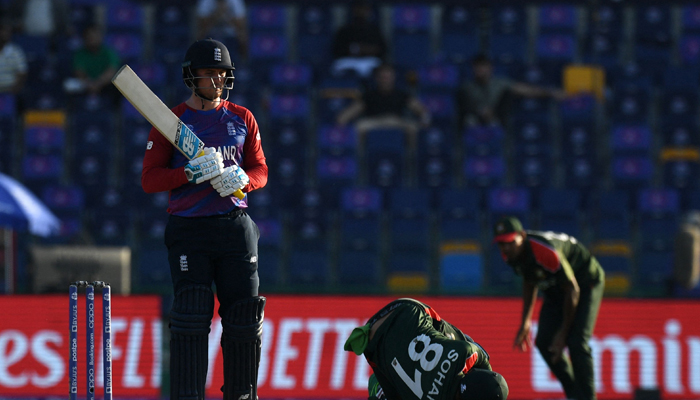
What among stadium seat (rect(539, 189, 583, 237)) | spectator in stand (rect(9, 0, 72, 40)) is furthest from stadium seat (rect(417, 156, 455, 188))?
spectator in stand (rect(9, 0, 72, 40))

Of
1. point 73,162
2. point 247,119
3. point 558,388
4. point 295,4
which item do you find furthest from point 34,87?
point 247,119

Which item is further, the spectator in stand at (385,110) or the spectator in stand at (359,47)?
the spectator in stand at (359,47)

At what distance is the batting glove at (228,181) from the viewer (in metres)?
4.44

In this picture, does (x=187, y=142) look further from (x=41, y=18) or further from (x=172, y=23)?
(x=41, y=18)

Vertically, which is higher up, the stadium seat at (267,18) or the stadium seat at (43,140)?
the stadium seat at (267,18)

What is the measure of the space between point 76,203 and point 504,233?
24.9ft

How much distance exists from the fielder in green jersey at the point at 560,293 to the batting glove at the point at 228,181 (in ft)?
9.00

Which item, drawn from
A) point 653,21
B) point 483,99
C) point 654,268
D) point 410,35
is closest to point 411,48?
point 410,35

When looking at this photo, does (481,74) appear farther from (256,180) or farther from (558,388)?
(256,180)

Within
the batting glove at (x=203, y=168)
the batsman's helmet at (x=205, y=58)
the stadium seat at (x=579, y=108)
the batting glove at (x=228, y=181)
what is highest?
the batsman's helmet at (x=205, y=58)

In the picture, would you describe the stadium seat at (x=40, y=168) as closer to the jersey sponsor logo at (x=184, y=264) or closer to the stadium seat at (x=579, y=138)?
the stadium seat at (x=579, y=138)

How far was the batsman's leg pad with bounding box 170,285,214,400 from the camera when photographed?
4430 mm

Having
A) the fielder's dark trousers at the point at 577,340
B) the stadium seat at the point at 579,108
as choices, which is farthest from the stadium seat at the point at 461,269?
the fielder's dark trousers at the point at 577,340

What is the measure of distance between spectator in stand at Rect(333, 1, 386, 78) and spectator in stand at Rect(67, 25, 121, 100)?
124 inches
